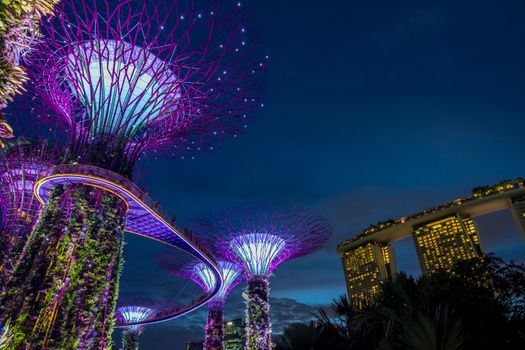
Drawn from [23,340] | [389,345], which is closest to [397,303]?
[389,345]

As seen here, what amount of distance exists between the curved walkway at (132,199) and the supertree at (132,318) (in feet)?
65.6

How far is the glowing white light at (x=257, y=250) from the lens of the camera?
2425 cm

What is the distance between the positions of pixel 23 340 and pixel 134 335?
34.7 meters

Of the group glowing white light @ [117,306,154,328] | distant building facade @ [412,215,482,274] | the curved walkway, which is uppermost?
distant building facade @ [412,215,482,274]

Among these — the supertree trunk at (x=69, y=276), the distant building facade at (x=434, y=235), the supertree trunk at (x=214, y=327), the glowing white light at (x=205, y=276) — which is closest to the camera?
the supertree trunk at (x=69, y=276)

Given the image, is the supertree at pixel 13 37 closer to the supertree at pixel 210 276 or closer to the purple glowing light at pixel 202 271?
the supertree at pixel 210 276

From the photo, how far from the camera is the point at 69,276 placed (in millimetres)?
12000

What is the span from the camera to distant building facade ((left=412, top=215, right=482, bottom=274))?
182ft

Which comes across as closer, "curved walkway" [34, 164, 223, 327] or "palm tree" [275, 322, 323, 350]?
"palm tree" [275, 322, 323, 350]

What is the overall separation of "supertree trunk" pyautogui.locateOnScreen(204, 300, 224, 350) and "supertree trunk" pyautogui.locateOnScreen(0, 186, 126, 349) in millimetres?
19489

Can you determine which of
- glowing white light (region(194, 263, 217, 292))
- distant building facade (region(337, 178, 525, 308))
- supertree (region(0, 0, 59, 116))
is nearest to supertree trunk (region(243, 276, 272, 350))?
glowing white light (region(194, 263, 217, 292))

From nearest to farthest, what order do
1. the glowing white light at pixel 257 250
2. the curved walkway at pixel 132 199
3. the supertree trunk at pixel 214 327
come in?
the curved walkway at pixel 132 199 → the glowing white light at pixel 257 250 → the supertree trunk at pixel 214 327

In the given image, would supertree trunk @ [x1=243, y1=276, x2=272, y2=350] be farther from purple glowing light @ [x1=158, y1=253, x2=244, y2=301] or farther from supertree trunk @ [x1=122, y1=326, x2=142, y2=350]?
supertree trunk @ [x1=122, y1=326, x2=142, y2=350]

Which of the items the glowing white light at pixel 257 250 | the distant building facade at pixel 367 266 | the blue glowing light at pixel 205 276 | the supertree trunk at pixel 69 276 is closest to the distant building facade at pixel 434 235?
the distant building facade at pixel 367 266
